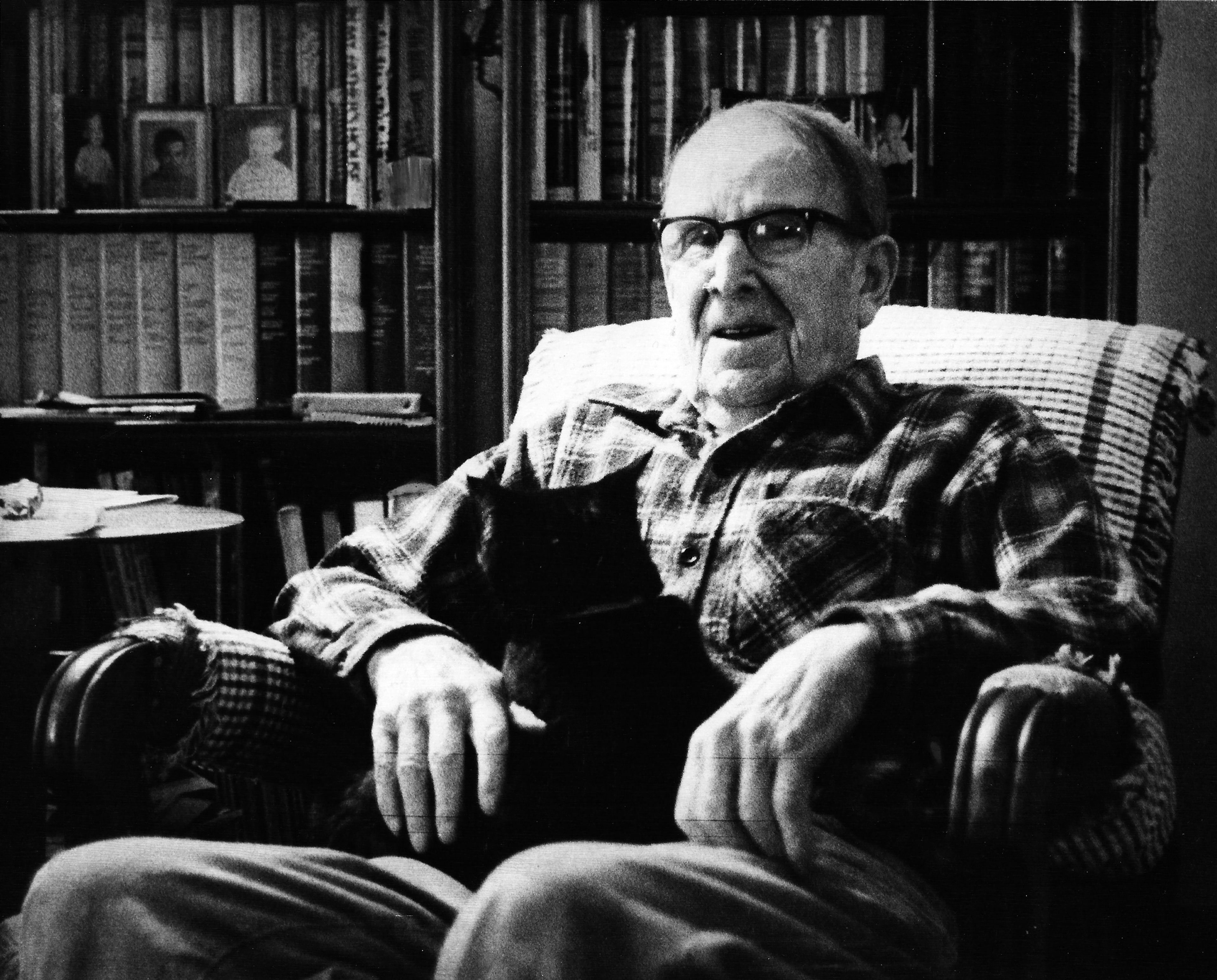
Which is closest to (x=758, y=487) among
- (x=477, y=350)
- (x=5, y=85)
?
(x=477, y=350)

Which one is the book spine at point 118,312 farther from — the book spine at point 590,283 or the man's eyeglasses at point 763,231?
the man's eyeglasses at point 763,231

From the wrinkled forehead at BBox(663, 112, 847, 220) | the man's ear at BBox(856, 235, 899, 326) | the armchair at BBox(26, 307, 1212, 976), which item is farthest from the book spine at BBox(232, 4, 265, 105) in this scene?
the man's ear at BBox(856, 235, 899, 326)

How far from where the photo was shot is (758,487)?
3.17ft

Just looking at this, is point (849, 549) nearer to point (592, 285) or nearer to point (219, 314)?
point (592, 285)

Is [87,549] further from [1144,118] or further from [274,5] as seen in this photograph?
[1144,118]

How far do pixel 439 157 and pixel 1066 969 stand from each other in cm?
115

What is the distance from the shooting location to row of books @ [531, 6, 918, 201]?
142cm

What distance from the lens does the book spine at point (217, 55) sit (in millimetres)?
1422

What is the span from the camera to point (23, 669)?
1.09 meters

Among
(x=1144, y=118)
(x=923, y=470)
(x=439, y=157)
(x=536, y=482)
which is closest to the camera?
(x=923, y=470)

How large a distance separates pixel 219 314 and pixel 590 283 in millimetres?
458

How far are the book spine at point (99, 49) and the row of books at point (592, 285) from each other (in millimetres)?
536

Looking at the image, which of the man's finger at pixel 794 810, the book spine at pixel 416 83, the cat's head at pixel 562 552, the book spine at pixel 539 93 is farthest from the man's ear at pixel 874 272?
the book spine at pixel 416 83

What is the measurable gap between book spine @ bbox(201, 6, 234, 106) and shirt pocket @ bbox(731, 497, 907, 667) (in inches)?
35.6
